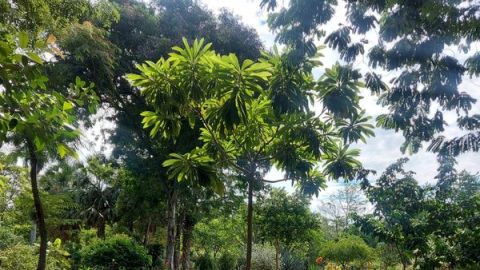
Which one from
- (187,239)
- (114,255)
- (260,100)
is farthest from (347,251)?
(260,100)

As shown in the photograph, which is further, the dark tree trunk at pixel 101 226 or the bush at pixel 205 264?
the dark tree trunk at pixel 101 226

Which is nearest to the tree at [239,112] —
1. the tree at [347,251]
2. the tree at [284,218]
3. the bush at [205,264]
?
the tree at [284,218]

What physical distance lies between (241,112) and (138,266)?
960 cm

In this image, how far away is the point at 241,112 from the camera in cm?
494

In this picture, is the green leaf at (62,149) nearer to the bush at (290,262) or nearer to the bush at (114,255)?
the bush at (114,255)

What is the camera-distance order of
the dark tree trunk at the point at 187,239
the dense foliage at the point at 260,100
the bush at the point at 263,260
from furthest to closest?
the bush at the point at 263,260
the dark tree trunk at the point at 187,239
the dense foliage at the point at 260,100

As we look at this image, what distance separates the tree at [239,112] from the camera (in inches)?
190

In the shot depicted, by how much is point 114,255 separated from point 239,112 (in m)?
9.23

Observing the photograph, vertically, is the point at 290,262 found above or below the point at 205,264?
above

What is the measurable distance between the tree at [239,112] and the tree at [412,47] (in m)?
0.61

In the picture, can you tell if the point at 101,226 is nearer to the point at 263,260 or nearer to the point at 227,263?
the point at 227,263

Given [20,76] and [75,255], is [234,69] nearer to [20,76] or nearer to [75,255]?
[20,76]

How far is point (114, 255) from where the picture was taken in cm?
1209

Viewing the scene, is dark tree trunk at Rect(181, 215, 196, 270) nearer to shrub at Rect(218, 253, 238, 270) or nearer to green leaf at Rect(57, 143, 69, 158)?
shrub at Rect(218, 253, 238, 270)
